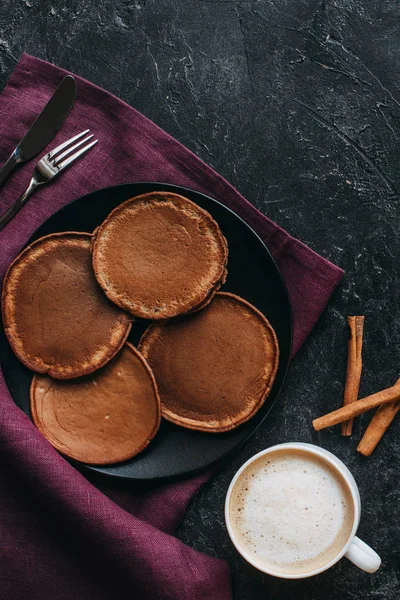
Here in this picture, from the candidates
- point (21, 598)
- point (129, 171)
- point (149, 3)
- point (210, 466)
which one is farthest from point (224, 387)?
point (149, 3)

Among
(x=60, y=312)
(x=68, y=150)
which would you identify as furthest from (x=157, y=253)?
(x=68, y=150)

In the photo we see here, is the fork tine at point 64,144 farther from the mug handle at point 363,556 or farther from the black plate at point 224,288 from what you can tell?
the mug handle at point 363,556

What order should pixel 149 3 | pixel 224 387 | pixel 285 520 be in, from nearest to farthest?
pixel 285 520 < pixel 224 387 < pixel 149 3

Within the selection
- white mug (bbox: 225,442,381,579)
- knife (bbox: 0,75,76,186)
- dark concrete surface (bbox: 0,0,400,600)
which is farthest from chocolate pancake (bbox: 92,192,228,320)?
white mug (bbox: 225,442,381,579)

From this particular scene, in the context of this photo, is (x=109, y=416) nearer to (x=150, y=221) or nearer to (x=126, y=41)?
(x=150, y=221)

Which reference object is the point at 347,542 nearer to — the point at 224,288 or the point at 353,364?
the point at 353,364

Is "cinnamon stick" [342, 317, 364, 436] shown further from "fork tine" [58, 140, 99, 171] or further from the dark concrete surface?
"fork tine" [58, 140, 99, 171]
